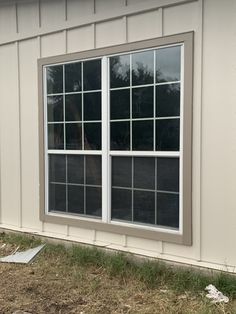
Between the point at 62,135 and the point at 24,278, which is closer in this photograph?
the point at 24,278

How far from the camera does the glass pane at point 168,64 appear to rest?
5003 mm

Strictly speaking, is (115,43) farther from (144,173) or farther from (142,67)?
(144,173)

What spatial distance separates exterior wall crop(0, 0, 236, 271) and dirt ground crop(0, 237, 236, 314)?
522mm

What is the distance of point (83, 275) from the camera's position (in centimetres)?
517

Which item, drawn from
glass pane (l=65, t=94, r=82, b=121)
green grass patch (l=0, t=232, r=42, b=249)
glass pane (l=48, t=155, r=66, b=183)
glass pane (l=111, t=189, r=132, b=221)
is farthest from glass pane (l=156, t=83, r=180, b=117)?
green grass patch (l=0, t=232, r=42, b=249)

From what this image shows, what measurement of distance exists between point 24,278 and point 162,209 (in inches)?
67.4

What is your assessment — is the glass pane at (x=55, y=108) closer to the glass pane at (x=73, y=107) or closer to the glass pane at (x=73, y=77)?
the glass pane at (x=73, y=107)

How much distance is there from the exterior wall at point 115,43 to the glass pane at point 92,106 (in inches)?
23.8

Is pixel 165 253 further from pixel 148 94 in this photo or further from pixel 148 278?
pixel 148 94

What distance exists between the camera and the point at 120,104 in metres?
5.54

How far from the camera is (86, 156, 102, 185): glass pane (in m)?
5.80

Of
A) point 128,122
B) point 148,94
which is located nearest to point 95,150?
point 128,122

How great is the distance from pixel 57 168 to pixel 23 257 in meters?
1.23

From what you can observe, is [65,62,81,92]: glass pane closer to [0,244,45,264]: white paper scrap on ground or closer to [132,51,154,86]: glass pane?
[132,51,154,86]: glass pane
